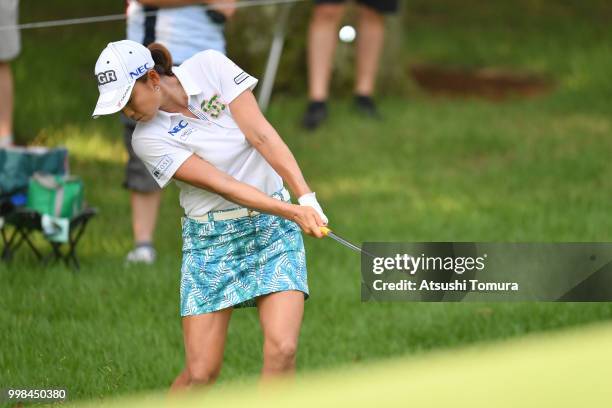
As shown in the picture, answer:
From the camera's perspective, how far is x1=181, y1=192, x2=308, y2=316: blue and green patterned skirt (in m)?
4.62

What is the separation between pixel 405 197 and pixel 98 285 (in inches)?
104

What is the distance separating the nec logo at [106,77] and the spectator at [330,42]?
17.0 ft

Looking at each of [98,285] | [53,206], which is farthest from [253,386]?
[53,206]

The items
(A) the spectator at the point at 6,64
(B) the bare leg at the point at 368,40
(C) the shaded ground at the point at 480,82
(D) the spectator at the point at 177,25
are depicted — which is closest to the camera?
(D) the spectator at the point at 177,25

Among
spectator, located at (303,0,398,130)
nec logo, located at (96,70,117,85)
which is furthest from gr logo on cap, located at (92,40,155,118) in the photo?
spectator, located at (303,0,398,130)

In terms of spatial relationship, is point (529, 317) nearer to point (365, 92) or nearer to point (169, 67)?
point (169, 67)

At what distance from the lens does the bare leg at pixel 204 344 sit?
15.3ft

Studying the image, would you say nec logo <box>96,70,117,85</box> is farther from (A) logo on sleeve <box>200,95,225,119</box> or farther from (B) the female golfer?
(A) logo on sleeve <box>200,95,225,119</box>

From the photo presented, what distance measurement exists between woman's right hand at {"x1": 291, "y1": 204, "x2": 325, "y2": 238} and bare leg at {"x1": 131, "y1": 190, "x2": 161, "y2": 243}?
2.83m

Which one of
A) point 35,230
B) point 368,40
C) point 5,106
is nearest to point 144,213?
point 35,230

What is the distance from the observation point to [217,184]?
14.7 ft

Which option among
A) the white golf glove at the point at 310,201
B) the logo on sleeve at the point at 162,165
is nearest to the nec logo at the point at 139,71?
the logo on sleeve at the point at 162,165

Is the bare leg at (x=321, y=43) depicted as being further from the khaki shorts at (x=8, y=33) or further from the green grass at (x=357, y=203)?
the khaki shorts at (x=8, y=33)

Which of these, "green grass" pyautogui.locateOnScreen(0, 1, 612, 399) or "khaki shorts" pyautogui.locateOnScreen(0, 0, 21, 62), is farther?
"khaki shorts" pyautogui.locateOnScreen(0, 0, 21, 62)
